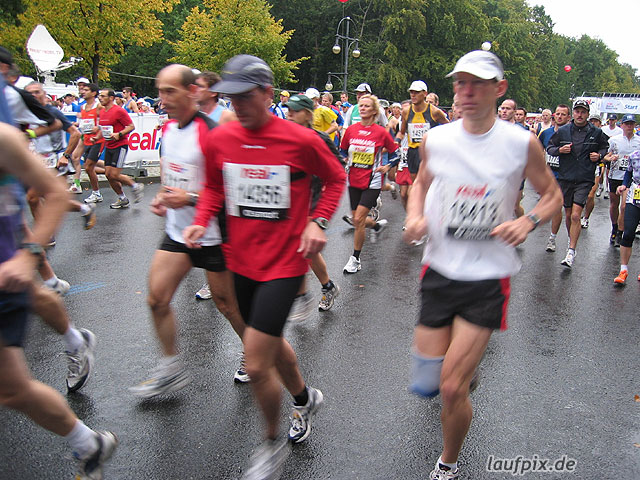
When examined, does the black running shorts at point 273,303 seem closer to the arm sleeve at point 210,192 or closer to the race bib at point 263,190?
the race bib at point 263,190

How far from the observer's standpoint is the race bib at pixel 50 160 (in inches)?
298

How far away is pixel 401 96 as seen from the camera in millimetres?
50906

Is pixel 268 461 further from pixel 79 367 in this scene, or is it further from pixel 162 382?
pixel 79 367

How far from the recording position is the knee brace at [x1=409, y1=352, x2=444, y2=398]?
2.85 m

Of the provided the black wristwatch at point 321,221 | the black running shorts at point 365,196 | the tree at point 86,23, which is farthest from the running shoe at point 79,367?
the tree at point 86,23

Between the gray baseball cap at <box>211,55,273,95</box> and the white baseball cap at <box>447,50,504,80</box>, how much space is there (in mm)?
914

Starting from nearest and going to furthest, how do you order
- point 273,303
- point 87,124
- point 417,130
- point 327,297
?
point 273,303 → point 327,297 → point 417,130 → point 87,124

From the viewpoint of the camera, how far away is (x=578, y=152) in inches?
323

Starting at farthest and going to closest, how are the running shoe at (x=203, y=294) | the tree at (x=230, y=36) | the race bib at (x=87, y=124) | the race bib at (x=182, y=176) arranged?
the tree at (x=230, y=36)
the race bib at (x=87, y=124)
the running shoe at (x=203, y=294)
the race bib at (x=182, y=176)

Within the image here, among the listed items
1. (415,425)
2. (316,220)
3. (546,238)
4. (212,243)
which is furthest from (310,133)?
(546,238)

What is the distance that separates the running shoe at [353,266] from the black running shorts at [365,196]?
25.8 inches

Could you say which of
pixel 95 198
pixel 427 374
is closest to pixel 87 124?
pixel 95 198

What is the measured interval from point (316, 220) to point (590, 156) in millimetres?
6312

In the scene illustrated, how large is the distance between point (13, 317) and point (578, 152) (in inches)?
301
